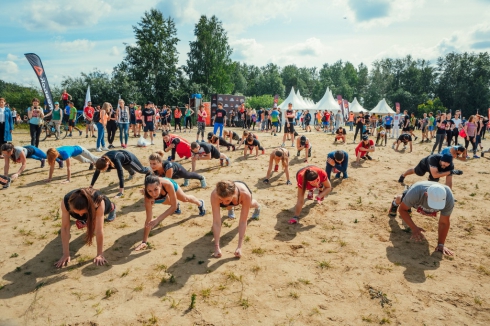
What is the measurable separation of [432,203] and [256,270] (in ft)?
9.30

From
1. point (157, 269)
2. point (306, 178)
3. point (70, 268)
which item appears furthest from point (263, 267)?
point (70, 268)

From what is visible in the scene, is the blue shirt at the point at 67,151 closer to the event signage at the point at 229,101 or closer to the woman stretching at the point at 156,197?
the woman stretching at the point at 156,197

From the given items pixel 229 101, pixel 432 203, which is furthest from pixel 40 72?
pixel 432 203

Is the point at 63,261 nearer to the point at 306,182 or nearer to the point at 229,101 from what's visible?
the point at 306,182

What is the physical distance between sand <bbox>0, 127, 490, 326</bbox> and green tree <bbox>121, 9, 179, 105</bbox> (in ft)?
99.6

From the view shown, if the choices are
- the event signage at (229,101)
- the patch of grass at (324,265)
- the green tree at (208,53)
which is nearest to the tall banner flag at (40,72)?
the event signage at (229,101)

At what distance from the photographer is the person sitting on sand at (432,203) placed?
15.5ft

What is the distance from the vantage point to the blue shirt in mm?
7992

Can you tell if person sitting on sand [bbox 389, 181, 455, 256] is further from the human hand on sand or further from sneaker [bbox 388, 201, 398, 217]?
the human hand on sand

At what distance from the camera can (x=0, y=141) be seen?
10.8m

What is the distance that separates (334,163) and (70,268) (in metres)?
6.36

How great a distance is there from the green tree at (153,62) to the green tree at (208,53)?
17.7 ft

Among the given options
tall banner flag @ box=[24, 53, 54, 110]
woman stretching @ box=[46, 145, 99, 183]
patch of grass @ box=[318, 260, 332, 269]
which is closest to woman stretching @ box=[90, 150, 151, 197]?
woman stretching @ box=[46, 145, 99, 183]

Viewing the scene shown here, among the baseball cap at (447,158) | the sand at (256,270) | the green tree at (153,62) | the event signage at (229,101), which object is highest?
the green tree at (153,62)
